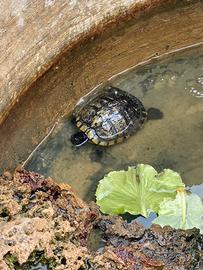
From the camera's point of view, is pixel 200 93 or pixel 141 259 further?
pixel 200 93

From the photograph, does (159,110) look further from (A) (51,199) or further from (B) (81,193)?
(A) (51,199)

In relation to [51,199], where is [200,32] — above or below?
below

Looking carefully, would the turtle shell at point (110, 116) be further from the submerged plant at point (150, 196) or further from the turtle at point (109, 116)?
the submerged plant at point (150, 196)

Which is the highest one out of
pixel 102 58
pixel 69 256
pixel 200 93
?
pixel 69 256

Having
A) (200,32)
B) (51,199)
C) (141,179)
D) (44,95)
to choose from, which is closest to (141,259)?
(51,199)

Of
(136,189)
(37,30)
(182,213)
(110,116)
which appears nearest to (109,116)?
(110,116)

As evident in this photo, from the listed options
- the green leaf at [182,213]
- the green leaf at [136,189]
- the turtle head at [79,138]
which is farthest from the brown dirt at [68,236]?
the turtle head at [79,138]
